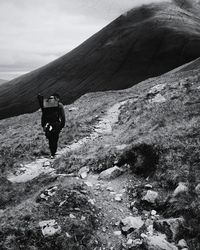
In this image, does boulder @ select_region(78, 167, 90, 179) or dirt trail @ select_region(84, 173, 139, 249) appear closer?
dirt trail @ select_region(84, 173, 139, 249)

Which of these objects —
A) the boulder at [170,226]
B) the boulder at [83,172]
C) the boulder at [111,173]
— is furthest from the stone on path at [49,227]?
the boulder at [83,172]

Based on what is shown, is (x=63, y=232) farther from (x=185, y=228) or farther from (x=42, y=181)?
(x=42, y=181)

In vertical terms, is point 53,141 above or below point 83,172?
above

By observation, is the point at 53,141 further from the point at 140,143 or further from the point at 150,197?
the point at 150,197

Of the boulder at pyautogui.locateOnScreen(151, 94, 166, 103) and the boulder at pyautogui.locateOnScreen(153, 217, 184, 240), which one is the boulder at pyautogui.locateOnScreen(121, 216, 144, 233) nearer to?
the boulder at pyautogui.locateOnScreen(153, 217, 184, 240)

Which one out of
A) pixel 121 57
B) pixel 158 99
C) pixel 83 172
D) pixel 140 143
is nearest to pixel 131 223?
pixel 83 172

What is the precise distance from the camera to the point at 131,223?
8.34 m

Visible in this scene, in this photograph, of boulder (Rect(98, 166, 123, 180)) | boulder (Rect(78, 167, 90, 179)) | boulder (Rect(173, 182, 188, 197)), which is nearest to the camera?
boulder (Rect(173, 182, 188, 197))

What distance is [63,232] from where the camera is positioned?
796 cm

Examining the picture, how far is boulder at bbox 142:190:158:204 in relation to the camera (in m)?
9.16

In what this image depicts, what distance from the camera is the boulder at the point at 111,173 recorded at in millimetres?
11180

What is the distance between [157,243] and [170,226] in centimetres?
61

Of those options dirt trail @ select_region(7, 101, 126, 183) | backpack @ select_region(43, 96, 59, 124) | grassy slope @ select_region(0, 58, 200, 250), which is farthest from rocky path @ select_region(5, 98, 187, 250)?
backpack @ select_region(43, 96, 59, 124)

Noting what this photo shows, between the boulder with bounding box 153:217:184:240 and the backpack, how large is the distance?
7.82 m
